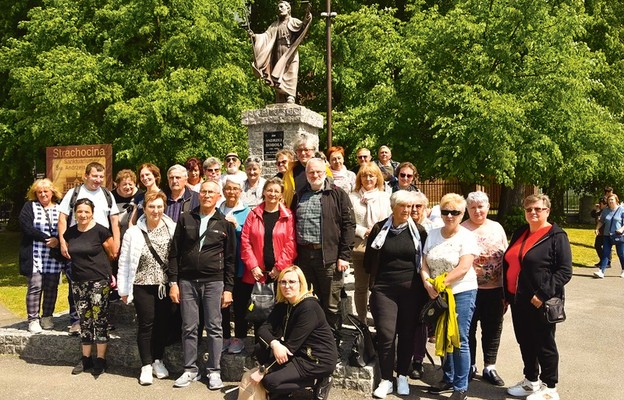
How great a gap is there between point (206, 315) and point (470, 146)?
33.4 ft

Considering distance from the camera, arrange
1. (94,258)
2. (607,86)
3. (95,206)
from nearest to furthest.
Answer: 1. (94,258)
2. (95,206)
3. (607,86)

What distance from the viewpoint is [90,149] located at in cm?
1044

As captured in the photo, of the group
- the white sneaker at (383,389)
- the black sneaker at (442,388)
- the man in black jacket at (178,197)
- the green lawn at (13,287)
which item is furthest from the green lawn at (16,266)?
the black sneaker at (442,388)

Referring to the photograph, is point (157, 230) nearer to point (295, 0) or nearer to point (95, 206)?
point (95, 206)

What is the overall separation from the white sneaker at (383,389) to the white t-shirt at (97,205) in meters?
3.40

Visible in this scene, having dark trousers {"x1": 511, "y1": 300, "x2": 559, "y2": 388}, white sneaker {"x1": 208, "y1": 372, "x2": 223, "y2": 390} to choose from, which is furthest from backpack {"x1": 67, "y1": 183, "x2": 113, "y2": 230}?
dark trousers {"x1": 511, "y1": 300, "x2": 559, "y2": 388}

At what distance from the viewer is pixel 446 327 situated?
4.60 meters

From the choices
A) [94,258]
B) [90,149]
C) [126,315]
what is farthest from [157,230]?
[90,149]

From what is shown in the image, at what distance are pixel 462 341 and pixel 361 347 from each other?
0.97 metres

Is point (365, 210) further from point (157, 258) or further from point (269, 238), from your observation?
point (157, 258)

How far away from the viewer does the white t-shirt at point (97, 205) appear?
5.83m

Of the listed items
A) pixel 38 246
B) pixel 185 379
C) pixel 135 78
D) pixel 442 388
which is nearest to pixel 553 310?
pixel 442 388

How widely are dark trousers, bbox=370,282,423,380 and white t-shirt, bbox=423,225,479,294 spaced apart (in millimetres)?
298

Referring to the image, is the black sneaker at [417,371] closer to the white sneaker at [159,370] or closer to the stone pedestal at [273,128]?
the white sneaker at [159,370]
